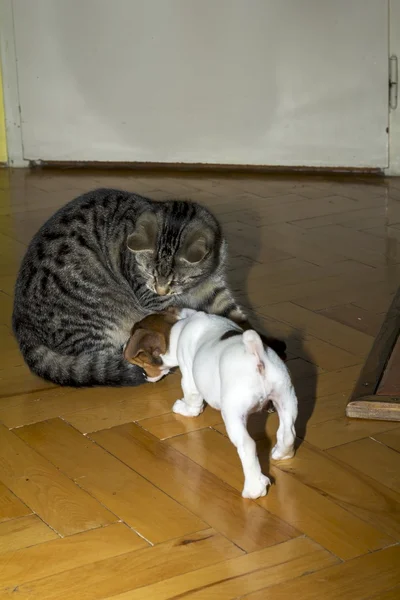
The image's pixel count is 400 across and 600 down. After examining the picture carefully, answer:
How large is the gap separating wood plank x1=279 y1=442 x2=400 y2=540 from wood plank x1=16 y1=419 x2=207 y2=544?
0.32 meters

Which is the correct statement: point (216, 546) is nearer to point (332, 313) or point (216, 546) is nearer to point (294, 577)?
point (294, 577)

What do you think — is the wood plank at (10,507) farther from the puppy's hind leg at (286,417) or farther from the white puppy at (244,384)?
the puppy's hind leg at (286,417)

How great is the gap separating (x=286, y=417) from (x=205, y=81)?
3.31m

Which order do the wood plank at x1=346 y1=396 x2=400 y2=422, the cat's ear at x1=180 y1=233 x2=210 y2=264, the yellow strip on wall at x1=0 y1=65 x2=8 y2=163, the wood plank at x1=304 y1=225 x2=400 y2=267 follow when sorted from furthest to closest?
1. the yellow strip on wall at x1=0 y1=65 x2=8 y2=163
2. the wood plank at x1=304 y1=225 x2=400 y2=267
3. the cat's ear at x1=180 y1=233 x2=210 y2=264
4. the wood plank at x1=346 y1=396 x2=400 y2=422

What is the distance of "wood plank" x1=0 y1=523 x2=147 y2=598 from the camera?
1848mm

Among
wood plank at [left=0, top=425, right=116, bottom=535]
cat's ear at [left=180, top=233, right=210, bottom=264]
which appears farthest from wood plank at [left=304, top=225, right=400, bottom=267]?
wood plank at [left=0, top=425, right=116, bottom=535]

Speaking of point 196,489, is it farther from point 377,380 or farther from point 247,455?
point 377,380

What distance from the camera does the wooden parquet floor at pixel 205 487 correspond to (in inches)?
71.8

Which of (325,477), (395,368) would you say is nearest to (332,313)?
(395,368)

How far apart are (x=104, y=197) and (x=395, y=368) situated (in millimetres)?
1105

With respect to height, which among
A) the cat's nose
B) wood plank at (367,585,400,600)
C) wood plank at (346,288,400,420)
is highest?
the cat's nose

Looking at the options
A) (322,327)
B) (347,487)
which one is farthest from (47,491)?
(322,327)

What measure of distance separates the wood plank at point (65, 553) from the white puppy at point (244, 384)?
31 centimetres

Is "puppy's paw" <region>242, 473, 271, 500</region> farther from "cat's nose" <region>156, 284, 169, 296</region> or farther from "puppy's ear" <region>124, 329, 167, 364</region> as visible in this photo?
"cat's nose" <region>156, 284, 169, 296</region>
